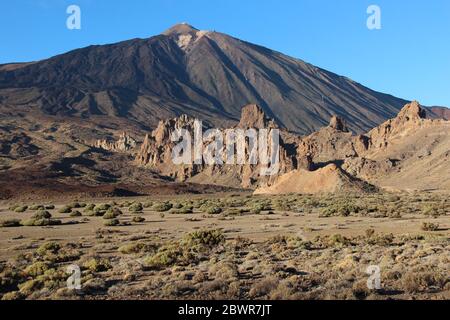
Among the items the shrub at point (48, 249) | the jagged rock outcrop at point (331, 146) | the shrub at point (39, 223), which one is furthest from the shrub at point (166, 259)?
the jagged rock outcrop at point (331, 146)

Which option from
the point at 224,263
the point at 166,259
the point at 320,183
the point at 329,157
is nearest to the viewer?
the point at 224,263

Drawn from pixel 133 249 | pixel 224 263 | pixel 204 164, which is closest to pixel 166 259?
pixel 224 263

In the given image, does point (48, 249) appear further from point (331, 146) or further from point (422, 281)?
point (331, 146)

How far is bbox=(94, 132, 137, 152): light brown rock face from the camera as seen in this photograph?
549 feet

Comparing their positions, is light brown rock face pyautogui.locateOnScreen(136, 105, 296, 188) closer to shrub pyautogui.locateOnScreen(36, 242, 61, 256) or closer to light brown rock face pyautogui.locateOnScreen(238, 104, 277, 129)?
light brown rock face pyautogui.locateOnScreen(238, 104, 277, 129)

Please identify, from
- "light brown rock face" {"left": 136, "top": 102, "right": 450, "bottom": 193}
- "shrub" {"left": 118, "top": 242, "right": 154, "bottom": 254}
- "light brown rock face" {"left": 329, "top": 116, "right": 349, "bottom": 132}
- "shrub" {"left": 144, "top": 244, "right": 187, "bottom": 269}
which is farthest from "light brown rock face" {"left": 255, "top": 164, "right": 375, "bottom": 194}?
"shrub" {"left": 144, "top": 244, "right": 187, "bottom": 269}

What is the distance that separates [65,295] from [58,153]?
5255 inches

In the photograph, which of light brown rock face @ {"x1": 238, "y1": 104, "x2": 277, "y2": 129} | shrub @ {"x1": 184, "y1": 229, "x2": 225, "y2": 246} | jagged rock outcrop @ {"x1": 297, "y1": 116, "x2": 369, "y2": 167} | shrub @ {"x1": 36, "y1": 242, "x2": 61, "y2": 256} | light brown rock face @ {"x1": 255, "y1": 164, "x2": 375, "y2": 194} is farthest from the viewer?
light brown rock face @ {"x1": 238, "y1": 104, "x2": 277, "y2": 129}

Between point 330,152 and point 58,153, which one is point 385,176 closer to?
point 330,152

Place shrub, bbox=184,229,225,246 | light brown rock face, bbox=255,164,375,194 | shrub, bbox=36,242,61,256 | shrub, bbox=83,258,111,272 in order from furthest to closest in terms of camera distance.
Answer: light brown rock face, bbox=255,164,375,194 < shrub, bbox=184,229,225,246 < shrub, bbox=36,242,61,256 < shrub, bbox=83,258,111,272

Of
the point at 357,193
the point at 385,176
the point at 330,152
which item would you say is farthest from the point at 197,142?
the point at 357,193

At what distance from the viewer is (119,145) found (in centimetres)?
17000

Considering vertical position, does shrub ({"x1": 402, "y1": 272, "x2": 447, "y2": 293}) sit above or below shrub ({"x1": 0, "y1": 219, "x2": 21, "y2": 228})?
below
